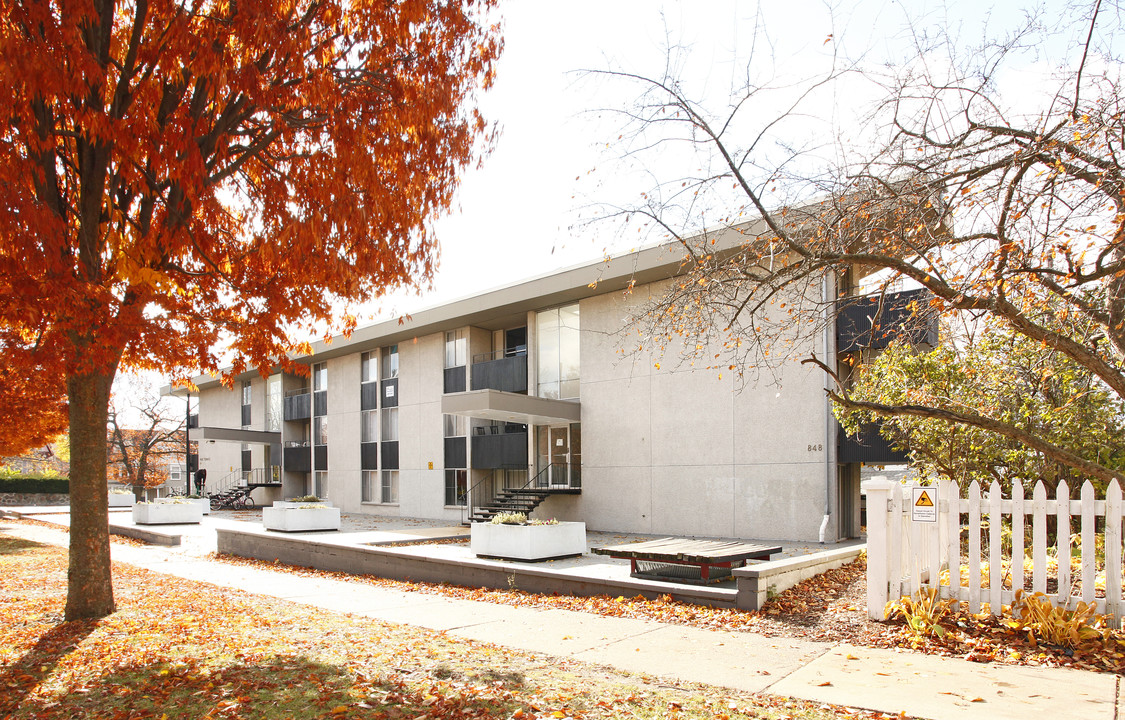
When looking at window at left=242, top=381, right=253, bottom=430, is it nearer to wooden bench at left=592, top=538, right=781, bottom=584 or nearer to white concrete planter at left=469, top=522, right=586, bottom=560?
white concrete planter at left=469, top=522, right=586, bottom=560

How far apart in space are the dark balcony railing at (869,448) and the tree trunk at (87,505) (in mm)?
13622

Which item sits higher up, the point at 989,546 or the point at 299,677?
the point at 989,546

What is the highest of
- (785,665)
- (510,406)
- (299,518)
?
(510,406)

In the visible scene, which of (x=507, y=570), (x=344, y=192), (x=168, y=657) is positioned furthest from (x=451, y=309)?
(x=168, y=657)

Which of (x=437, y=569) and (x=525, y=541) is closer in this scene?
(x=437, y=569)

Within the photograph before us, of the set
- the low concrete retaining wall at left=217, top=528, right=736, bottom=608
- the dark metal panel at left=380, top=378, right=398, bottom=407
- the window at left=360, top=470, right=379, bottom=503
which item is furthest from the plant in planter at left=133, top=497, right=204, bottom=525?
the low concrete retaining wall at left=217, top=528, right=736, bottom=608

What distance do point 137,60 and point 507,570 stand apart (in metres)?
8.42

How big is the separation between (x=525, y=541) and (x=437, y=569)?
1634 millimetres

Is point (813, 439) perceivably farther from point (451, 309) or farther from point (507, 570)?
point (451, 309)

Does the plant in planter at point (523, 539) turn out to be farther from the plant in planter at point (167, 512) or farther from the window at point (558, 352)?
the plant in planter at point (167, 512)

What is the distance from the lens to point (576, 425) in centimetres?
2359

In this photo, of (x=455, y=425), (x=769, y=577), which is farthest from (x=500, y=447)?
(x=769, y=577)

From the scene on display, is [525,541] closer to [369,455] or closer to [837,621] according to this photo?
[837,621]

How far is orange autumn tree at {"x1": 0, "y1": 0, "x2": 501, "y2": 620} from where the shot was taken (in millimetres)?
7672
